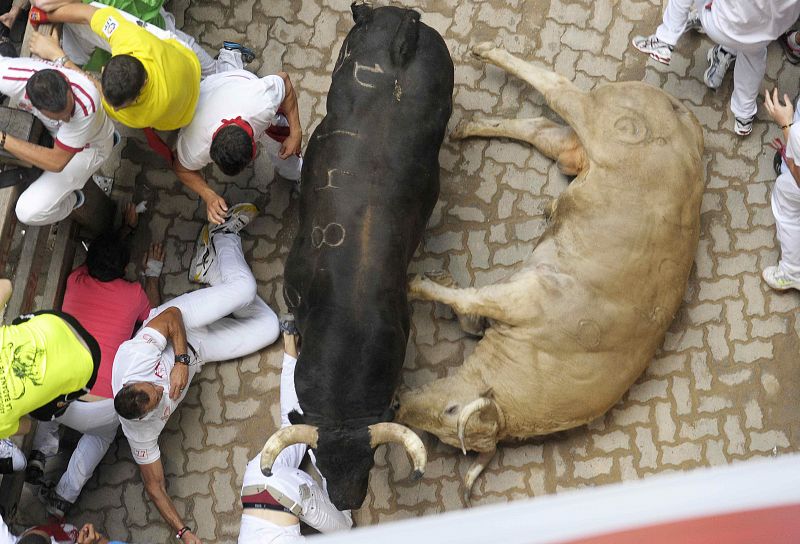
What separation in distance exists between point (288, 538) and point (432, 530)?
359 centimetres

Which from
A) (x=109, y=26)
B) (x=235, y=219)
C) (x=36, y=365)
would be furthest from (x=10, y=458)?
(x=109, y=26)

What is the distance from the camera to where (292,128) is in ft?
19.6

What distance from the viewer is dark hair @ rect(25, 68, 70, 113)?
460 cm

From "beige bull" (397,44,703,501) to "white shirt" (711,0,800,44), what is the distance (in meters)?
0.66

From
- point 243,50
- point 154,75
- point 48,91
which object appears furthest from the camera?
point 243,50

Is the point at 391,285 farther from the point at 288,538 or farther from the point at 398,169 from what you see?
the point at 288,538

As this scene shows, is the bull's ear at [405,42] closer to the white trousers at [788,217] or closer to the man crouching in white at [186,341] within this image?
the man crouching in white at [186,341]

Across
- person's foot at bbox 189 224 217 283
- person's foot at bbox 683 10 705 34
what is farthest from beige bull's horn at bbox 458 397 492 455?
person's foot at bbox 683 10 705 34

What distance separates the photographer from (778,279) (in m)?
6.49

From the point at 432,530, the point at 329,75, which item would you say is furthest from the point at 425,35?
the point at 432,530

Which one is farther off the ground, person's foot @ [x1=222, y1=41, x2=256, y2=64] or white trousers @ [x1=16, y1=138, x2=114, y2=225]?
person's foot @ [x1=222, y1=41, x2=256, y2=64]

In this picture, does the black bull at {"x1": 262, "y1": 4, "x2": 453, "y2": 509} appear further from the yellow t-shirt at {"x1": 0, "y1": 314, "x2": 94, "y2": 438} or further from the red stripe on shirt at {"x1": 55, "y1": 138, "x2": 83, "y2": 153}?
the red stripe on shirt at {"x1": 55, "y1": 138, "x2": 83, "y2": 153}

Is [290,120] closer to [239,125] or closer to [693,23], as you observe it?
[239,125]

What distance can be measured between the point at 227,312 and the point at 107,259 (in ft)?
3.20
